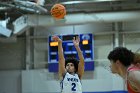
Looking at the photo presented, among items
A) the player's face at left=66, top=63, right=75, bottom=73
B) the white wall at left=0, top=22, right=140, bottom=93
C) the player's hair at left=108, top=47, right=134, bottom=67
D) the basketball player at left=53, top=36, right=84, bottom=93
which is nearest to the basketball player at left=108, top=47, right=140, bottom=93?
the player's hair at left=108, top=47, right=134, bottom=67

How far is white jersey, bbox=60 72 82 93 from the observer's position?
15.8 feet

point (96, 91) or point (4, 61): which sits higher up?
point (4, 61)

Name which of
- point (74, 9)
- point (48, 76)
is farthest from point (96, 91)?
point (74, 9)

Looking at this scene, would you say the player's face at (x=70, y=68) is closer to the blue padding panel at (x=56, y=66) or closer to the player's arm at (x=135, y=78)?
the player's arm at (x=135, y=78)

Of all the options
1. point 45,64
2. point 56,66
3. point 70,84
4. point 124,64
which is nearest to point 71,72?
Result: point 70,84

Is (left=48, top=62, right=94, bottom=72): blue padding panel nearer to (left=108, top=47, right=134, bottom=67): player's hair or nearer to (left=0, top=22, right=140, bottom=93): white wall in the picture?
(left=0, top=22, right=140, bottom=93): white wall

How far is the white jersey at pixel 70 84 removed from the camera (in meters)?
4.81

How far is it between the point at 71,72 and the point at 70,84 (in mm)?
220

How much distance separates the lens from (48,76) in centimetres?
1197

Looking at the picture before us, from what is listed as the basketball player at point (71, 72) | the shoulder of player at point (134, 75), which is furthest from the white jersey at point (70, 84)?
the shoulder of player at point (134, 75)

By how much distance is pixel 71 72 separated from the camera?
4996mm

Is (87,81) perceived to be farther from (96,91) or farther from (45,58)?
(45,58)

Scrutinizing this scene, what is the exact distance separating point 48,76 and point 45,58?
2.27 feet

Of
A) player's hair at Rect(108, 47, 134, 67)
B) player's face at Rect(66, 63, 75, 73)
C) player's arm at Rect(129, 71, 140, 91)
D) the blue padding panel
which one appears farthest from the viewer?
the blue padding panel
